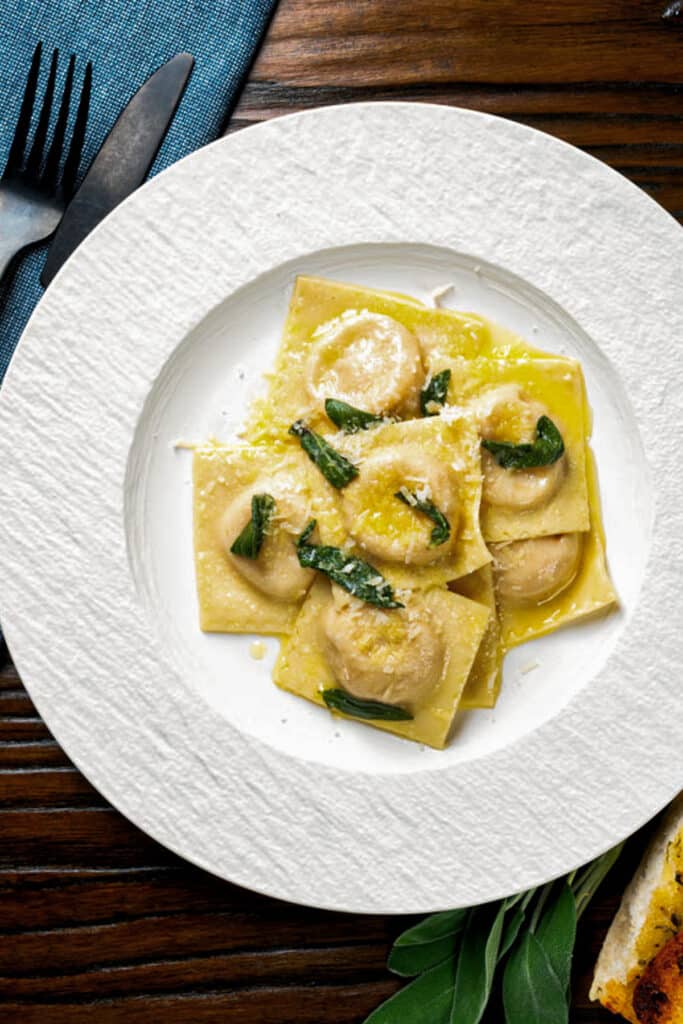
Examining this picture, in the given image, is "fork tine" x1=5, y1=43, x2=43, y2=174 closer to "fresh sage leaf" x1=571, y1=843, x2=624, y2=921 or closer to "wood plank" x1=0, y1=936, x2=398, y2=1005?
"wood plank" x1=0, y1=936, x2=398, y2=1005

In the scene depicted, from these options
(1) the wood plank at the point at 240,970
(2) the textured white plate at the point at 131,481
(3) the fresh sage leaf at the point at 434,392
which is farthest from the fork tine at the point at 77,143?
(1) the wood plank at the point at 240,970

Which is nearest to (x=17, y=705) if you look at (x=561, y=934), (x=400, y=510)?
(x=400, y=510)

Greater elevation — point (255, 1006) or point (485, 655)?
point (485, 655)

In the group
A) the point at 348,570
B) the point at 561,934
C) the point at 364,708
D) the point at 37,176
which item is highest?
the point at 37,176

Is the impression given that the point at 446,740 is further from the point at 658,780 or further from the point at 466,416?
the point at 466,416

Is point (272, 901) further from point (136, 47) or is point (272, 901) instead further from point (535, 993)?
point (136, 47)

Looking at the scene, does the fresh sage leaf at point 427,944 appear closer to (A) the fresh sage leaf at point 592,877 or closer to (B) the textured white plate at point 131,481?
(B) the textured white plate at point 131,481
